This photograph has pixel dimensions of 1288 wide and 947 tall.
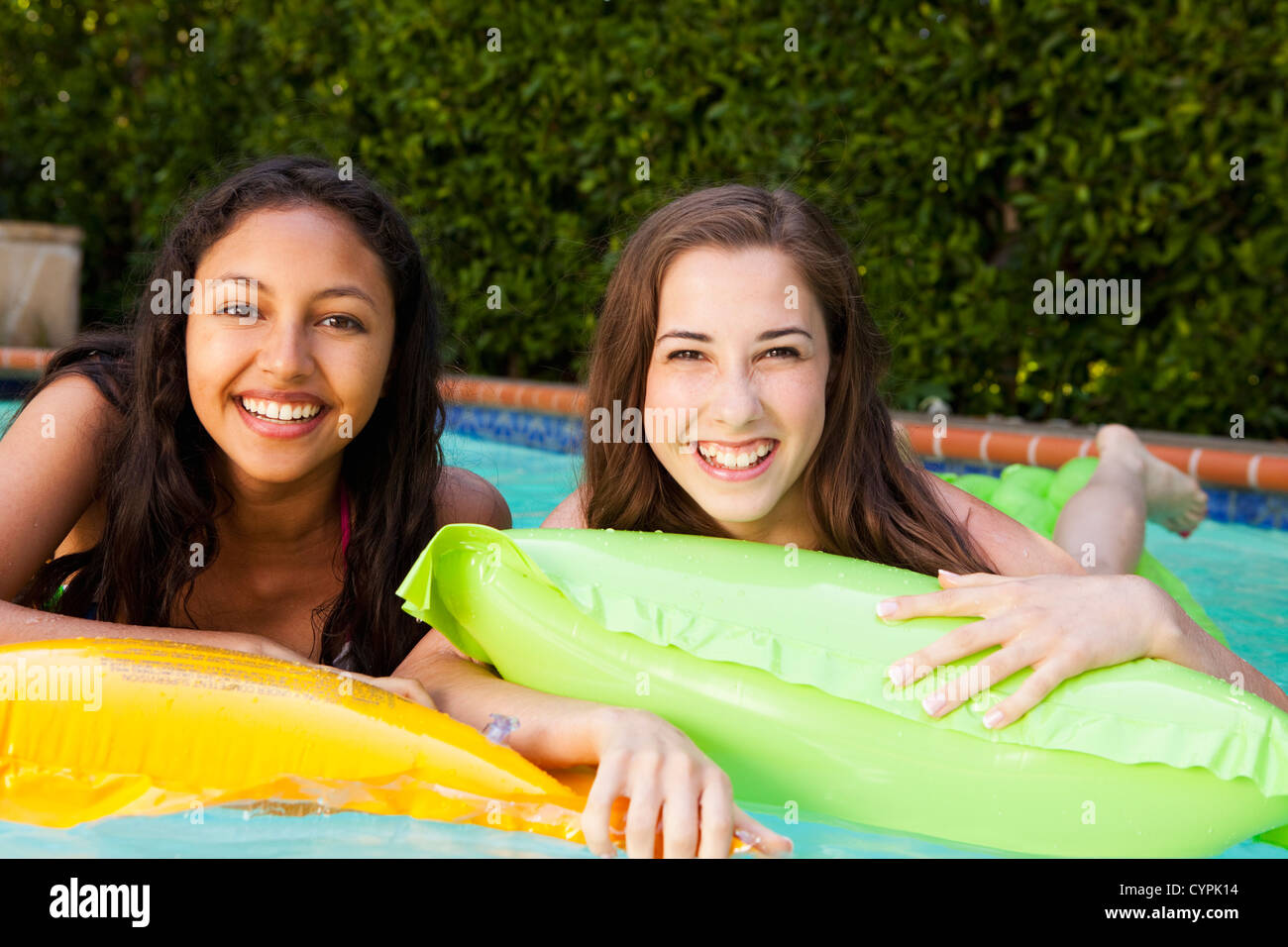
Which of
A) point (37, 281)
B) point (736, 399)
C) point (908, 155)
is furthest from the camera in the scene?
point (37, 281)

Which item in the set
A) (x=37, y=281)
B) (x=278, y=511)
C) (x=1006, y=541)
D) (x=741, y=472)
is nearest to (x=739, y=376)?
(x=741, y=472)

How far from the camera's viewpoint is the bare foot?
13.8ft

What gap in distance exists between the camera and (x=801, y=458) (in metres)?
2.43

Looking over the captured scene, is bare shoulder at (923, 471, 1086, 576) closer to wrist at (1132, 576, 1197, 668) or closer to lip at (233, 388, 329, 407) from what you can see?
wrist at (1132, 576, 1197, 668)

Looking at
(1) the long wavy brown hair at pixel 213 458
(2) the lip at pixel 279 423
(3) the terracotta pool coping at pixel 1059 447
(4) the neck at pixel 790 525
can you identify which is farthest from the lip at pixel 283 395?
(3) the terracotta pool coping at pixel 1059 447

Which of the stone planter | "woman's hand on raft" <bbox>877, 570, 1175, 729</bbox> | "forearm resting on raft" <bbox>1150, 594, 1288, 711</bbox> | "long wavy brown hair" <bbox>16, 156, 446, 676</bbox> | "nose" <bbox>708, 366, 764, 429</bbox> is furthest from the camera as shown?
the stone planter

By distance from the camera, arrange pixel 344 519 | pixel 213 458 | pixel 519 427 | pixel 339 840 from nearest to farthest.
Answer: pixel 339 840, pixel 213 458, pixel 344 519, pixel 519 427

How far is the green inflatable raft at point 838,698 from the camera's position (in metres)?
1.93

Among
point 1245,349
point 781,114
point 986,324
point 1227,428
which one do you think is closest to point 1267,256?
point 1245,349

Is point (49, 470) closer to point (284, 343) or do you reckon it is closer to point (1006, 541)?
point (284, 343)

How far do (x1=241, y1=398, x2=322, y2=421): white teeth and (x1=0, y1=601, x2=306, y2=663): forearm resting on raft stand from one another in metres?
0.45

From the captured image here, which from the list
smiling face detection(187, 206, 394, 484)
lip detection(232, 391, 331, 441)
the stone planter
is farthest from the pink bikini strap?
the stone planter

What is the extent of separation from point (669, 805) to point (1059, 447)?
3.89 meters

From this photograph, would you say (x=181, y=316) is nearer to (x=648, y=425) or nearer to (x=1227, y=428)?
(x=648, y=425)
